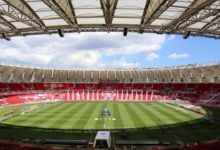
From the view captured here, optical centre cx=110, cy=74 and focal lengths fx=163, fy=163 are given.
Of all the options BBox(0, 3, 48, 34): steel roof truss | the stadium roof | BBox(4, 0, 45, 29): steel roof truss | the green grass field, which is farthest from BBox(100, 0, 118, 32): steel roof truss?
the green grass field

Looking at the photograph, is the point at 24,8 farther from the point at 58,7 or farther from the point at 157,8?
the point at 157,8

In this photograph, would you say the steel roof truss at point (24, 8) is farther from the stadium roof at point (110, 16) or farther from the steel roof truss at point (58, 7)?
the steel roof truss at point (58, 7)

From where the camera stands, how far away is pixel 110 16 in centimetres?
1538

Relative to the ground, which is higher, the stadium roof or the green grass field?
the stadium roof

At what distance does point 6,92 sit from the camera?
60156 millimetres

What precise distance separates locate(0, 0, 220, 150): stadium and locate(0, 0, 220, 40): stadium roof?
0.31ft

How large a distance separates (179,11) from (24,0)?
14.2m

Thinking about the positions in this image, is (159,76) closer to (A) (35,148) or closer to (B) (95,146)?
(B) (95,146)

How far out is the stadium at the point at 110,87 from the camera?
602 inches

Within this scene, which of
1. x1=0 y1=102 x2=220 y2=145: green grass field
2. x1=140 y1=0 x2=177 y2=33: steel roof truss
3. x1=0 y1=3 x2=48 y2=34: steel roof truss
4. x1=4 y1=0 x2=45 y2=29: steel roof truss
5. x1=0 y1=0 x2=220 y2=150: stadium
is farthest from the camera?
x1=0 y1=102 x2=220 y2=145: green grass field

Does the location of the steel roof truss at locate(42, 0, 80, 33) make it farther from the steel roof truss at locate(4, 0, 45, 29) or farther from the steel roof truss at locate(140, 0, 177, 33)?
the steel roof truss at locate(140, 0, 177, 33)

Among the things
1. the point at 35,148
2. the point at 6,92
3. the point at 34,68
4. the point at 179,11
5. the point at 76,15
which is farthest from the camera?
the point at 34,68

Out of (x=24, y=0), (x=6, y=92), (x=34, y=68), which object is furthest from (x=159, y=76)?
(x=24, y=0)

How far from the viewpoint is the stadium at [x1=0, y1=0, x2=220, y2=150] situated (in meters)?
15.3
